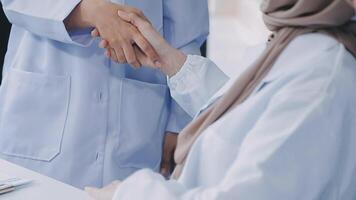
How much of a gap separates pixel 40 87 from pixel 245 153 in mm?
776

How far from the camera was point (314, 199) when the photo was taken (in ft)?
3.12

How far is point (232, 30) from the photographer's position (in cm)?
550

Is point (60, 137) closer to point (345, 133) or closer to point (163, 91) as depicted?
point (163, 91)

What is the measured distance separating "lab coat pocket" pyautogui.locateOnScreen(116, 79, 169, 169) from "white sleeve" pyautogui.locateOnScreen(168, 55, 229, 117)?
0.10 m

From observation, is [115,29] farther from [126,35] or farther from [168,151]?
[168,151]

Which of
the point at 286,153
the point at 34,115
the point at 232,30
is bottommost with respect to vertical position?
the point at 232,30

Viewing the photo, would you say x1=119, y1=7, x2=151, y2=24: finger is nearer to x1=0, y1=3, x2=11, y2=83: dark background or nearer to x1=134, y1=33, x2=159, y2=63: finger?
x1=134, y1=33, x2=159, y2=63: finger

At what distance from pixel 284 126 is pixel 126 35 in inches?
26.0

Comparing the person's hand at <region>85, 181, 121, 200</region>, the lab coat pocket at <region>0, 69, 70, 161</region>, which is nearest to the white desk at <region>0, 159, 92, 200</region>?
the person's hand at <region>85, 181, 121, 200</region>

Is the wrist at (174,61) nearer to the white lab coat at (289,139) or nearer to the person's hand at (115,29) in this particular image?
the person's hand at (115,29)

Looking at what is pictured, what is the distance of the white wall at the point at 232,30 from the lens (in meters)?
4.55

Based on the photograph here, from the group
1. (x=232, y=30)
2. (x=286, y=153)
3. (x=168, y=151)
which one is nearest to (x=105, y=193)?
(x=286, y=153)

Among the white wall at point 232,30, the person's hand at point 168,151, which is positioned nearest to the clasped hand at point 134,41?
the person's hand at point 168,151

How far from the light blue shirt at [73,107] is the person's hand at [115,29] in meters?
0.07
